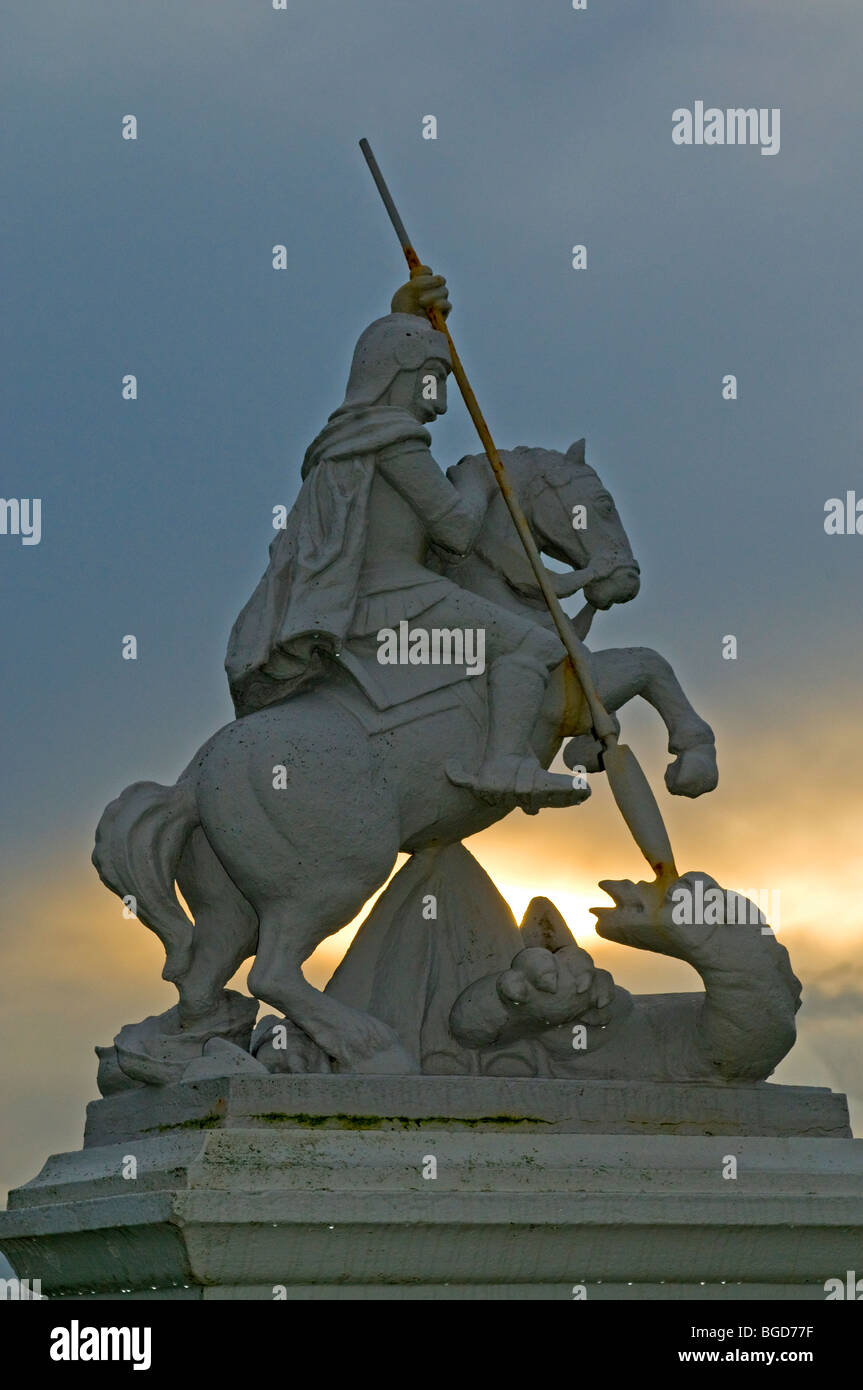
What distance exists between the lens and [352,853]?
7008 mm

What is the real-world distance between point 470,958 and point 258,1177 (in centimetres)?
157

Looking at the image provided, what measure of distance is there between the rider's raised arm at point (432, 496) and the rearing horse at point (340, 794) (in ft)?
0.89

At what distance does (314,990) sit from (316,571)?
1.50 m

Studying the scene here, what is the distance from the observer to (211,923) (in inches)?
293

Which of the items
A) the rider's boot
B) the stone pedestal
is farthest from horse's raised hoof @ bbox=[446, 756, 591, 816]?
the stone pedestal

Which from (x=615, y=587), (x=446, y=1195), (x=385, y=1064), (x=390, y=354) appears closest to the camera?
(x=446, y=1195)

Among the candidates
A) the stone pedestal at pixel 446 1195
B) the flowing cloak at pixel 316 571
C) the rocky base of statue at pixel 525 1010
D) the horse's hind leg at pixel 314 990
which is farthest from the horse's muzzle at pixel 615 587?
the stone pedestal at pixel 446 1195

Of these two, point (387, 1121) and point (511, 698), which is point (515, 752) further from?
point (387, 1121)

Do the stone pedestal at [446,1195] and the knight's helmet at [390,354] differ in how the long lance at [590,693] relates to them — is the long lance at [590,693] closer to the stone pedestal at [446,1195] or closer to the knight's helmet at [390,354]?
the knight's helmet at [390,354]

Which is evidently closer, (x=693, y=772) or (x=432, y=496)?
(x=432, y=496)

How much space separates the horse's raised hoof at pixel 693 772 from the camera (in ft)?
25.1

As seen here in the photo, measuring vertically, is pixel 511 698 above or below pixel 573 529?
below

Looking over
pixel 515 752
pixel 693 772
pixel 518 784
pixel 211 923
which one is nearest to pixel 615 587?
pixel 693 772
